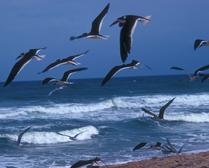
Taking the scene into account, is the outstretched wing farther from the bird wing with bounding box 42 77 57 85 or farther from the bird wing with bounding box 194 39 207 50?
the bird wing with bounding box 194 39 207 50

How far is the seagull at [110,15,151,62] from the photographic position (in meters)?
3.69

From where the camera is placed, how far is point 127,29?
3893 millimetres

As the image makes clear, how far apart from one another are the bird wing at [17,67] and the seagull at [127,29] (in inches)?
26.7

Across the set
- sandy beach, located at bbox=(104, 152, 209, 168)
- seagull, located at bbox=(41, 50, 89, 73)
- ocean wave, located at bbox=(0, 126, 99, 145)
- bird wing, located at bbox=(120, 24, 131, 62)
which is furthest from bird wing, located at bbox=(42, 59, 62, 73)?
ocean wave, located at bbox=(0, 126, 99, 145)

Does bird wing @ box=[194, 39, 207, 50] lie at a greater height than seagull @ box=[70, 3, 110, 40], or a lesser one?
lesser

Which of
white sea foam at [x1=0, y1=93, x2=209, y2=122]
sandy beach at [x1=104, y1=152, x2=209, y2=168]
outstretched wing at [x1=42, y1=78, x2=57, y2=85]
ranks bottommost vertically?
white sea foam at [x1=0, y1=93, x2=209, y2=122]

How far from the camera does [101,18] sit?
4305mm

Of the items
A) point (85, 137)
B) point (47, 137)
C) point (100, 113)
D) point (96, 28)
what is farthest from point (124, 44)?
point (100, 113)

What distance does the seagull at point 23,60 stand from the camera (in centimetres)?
392

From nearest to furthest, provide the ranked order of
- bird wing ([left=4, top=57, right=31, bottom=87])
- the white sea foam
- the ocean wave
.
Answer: bird wing ([left=4, top=57, right=31, bottom=87]), the ocean wave, the white sea foam

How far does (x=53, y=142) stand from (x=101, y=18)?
689 inches

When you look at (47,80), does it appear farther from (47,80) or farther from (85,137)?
(85,137)

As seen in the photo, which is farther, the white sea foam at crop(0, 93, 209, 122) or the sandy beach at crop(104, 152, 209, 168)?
the white sea foam at crop(0, 93, 209, 122)

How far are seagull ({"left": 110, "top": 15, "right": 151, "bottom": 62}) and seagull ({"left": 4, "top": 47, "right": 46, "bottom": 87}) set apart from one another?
607 mm
